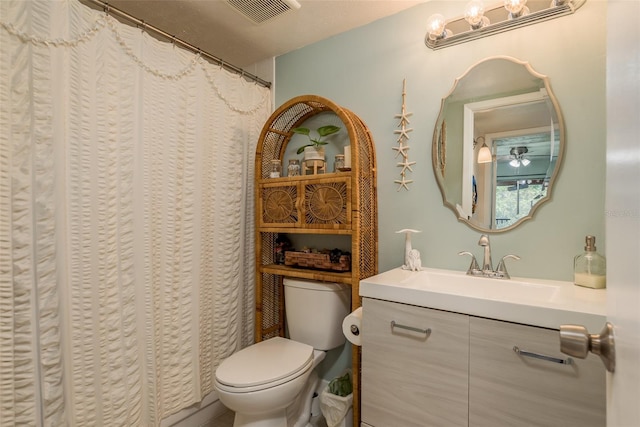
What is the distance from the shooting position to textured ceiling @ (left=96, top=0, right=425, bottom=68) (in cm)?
169

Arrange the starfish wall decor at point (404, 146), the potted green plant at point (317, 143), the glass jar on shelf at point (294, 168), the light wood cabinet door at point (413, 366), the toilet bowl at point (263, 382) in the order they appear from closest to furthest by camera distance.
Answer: the light wood cabinet door at point (413, 366) → the toilet bowl at point (263, 382) → the starfish wall decor at point (404, 146) → the potted green plant at point (317, 143) → the glass jar on shelf at point (294, 168)

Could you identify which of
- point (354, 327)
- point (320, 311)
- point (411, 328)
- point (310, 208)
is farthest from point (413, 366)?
point (310, 208)

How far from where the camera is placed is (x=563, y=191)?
1337mm

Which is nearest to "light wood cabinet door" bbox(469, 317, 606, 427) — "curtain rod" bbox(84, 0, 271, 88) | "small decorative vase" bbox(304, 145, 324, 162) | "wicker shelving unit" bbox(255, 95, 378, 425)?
"wicker shelving unit" bbox(255, 95, 378, 425)

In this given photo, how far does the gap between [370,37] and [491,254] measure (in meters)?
1.36

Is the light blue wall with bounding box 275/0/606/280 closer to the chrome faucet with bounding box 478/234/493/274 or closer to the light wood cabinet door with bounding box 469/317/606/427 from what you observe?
the chrome faucet with bounding box 478/234/493/274

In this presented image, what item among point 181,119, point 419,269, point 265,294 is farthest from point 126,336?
point 419,269

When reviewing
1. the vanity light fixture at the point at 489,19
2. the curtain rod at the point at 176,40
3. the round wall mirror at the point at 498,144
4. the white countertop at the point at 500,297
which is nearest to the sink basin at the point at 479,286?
the white countertop at the point at 500,297

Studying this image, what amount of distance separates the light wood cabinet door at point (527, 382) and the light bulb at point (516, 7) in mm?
1313

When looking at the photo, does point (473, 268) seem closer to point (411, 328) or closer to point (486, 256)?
point (486, 256)

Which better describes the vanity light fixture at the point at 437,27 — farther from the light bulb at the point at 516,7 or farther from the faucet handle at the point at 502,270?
the faucet handle at the point at 502,270

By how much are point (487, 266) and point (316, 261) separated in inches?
33.7

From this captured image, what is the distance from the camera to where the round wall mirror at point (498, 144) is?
1.38 meters

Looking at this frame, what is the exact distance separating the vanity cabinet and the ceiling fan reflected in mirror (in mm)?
764
